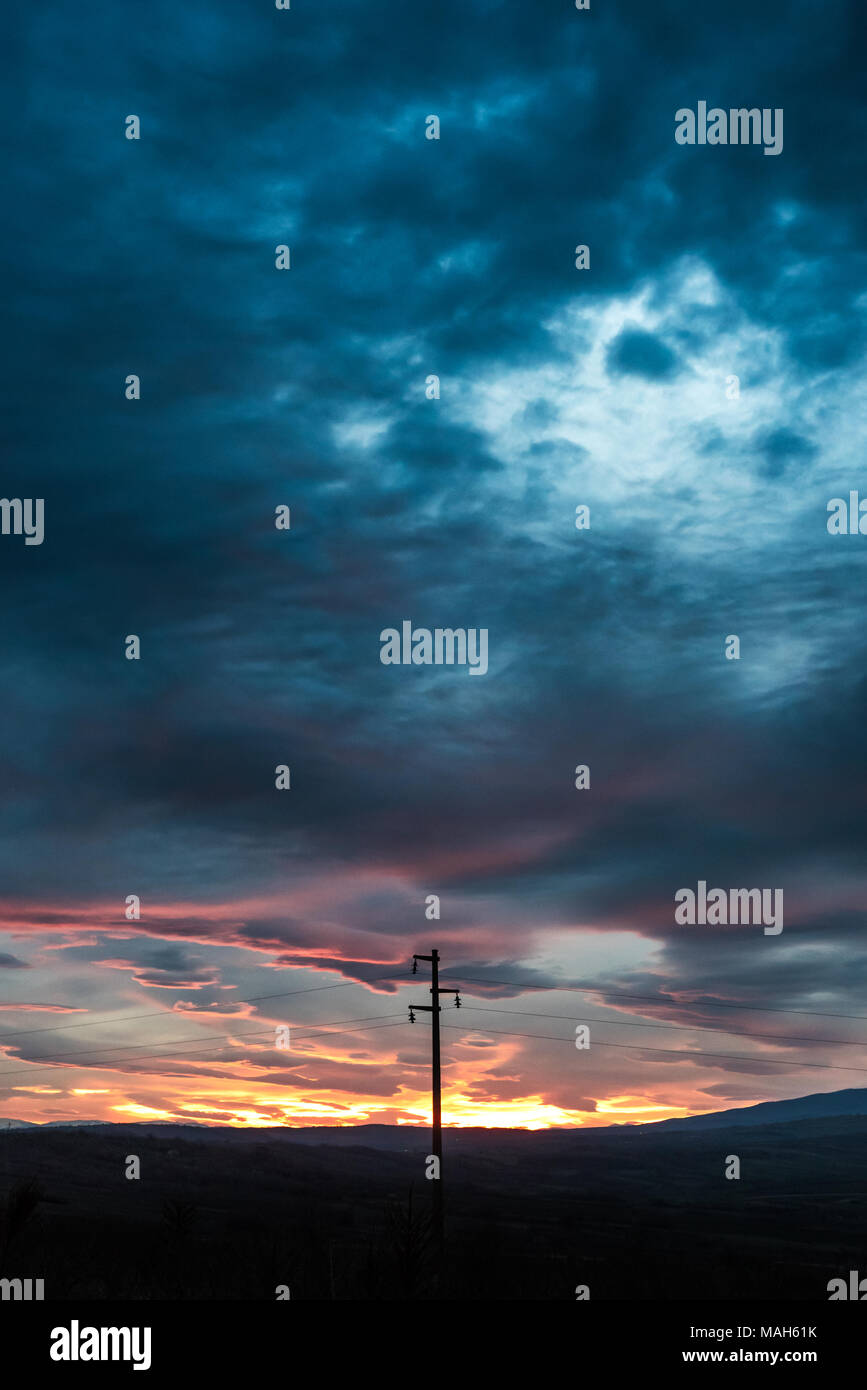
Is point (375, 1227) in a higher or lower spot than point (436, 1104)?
lower

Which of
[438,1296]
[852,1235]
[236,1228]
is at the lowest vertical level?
[852,1235]

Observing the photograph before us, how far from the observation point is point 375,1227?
3223 inches

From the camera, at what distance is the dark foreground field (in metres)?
32.3

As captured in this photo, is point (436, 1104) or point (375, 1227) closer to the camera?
point (436, 1104)

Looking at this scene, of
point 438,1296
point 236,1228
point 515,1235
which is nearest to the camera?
point 438,1296

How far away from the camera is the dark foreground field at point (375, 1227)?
32.3 meters

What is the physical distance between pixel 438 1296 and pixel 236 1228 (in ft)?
138
